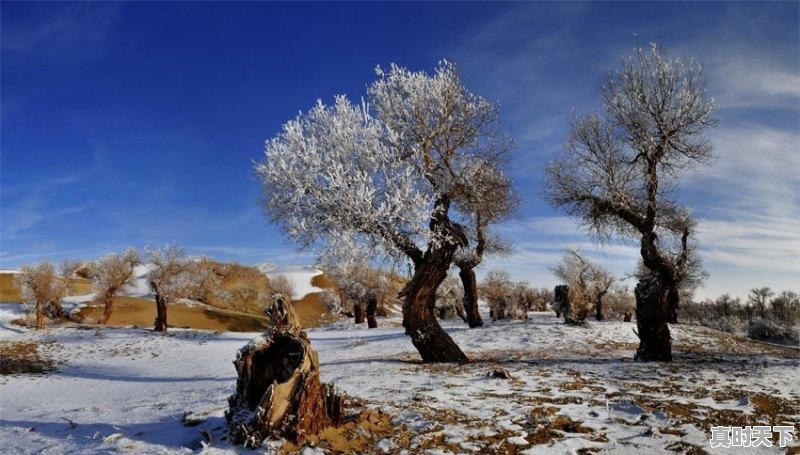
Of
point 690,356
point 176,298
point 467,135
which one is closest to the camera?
point 467,135

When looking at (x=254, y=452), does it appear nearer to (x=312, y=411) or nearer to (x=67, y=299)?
(x=312, y=411)

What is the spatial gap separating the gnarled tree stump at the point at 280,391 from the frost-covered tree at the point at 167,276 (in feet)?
117

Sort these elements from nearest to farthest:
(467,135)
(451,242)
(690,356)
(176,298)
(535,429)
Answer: (535,429) < (451,242) < (467,135) < (690,356) < (176,298)

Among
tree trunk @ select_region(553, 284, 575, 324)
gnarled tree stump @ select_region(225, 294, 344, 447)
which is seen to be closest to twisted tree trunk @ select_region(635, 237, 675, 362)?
tree trunk @ select_region(553, 284, 575, 324)

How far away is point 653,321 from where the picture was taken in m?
16.8

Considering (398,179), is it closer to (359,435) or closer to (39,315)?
(359,435)

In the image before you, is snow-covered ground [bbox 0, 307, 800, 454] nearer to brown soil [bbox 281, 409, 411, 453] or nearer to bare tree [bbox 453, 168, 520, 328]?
brown soil [bbox 281, 409, 411, 453]

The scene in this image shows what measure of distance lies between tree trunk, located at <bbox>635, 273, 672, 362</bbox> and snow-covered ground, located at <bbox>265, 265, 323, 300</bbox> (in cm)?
7473

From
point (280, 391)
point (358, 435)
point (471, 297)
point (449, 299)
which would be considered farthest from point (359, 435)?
point (449, 299)

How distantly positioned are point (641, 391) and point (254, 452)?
861 cm

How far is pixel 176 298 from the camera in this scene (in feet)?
135

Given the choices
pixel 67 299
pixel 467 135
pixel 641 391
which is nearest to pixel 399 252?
pixel 467 135

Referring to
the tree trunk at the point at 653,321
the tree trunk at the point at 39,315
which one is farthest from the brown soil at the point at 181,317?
the tree trunk at the point at 653,321

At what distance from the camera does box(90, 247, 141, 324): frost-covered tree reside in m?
42.5
